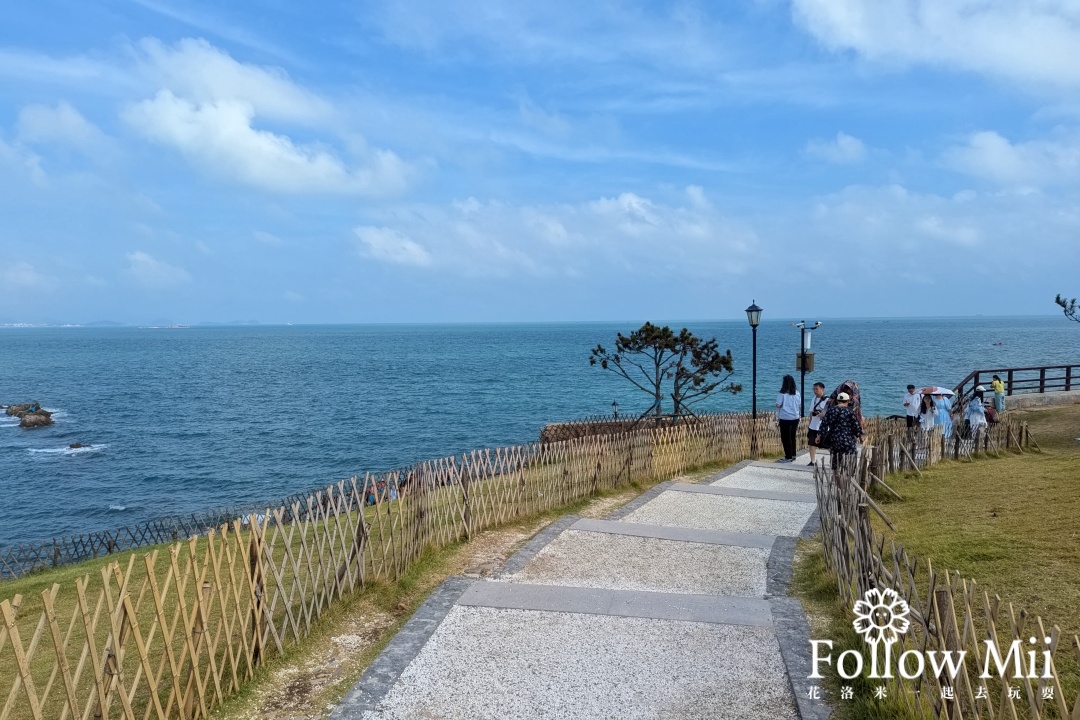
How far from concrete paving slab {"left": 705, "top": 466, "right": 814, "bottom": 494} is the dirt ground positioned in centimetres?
661

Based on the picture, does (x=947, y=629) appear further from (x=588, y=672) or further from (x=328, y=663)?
(x=328, y=663)

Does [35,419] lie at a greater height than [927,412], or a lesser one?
lesser

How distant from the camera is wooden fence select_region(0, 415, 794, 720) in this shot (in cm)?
431

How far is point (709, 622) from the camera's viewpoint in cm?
643

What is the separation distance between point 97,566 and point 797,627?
447 inches

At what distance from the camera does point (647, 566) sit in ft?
26.8

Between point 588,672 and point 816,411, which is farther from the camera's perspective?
point 816,411

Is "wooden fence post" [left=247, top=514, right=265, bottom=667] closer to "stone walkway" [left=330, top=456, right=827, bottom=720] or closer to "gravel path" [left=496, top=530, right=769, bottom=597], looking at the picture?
"stone walkway" [left=330, top=456, right=827, bottom=720]

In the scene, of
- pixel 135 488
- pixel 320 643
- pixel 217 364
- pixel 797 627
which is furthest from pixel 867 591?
pixel 217 364

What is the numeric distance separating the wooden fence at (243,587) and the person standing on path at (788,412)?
268cm

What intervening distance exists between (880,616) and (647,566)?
333 centimetres

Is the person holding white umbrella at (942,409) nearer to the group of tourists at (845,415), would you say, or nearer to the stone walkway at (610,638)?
the group of tourists at (845,415)

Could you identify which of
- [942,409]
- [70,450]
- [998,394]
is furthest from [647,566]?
[70,450]

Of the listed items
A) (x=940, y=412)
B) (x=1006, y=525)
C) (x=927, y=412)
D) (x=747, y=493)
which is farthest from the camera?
(x=927, y=412)
